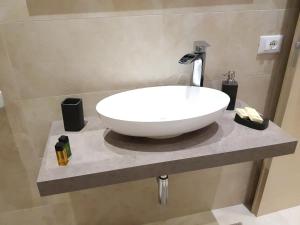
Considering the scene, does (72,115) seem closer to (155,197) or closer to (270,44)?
(155,197)

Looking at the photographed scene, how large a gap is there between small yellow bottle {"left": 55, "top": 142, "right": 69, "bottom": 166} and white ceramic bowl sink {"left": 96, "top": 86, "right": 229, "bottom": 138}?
17 centimetres

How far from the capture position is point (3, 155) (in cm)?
118

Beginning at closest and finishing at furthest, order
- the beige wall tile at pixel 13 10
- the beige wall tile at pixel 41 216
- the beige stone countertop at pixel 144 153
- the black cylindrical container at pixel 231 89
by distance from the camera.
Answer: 1. the beige stone countertop at pixel 144 153
2. the beige wall tile at pixel 13 10
3. the black cylindrical container at pixel 231 89
4. the beige wall tile at pixel 41 216

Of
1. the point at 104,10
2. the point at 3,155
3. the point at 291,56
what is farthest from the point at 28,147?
the point at 291,56

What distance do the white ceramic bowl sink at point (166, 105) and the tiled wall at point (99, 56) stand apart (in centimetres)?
8

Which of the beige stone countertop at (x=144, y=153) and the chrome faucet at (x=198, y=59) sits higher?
the chrome faucet at (x=198, y=59)

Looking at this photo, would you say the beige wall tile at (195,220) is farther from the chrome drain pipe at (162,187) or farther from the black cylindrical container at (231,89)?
the black cylindrical container at (231,89)

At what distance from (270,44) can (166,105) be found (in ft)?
1.97

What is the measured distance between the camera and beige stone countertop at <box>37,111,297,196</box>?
81 centimetres

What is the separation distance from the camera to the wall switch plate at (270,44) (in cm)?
120

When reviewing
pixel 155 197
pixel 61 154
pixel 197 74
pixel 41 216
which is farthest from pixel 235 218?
pixel 61 154

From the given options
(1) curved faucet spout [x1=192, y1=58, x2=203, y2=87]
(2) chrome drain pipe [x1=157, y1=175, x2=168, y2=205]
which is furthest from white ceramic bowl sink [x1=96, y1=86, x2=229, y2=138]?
(2) chrome drain pipe [x1=157, y1=175, x2=168, y2=205]

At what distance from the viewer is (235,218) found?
166 cm

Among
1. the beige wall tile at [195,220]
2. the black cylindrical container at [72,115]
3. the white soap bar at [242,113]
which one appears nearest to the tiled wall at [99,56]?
the black cylindrical container at [72,115]
